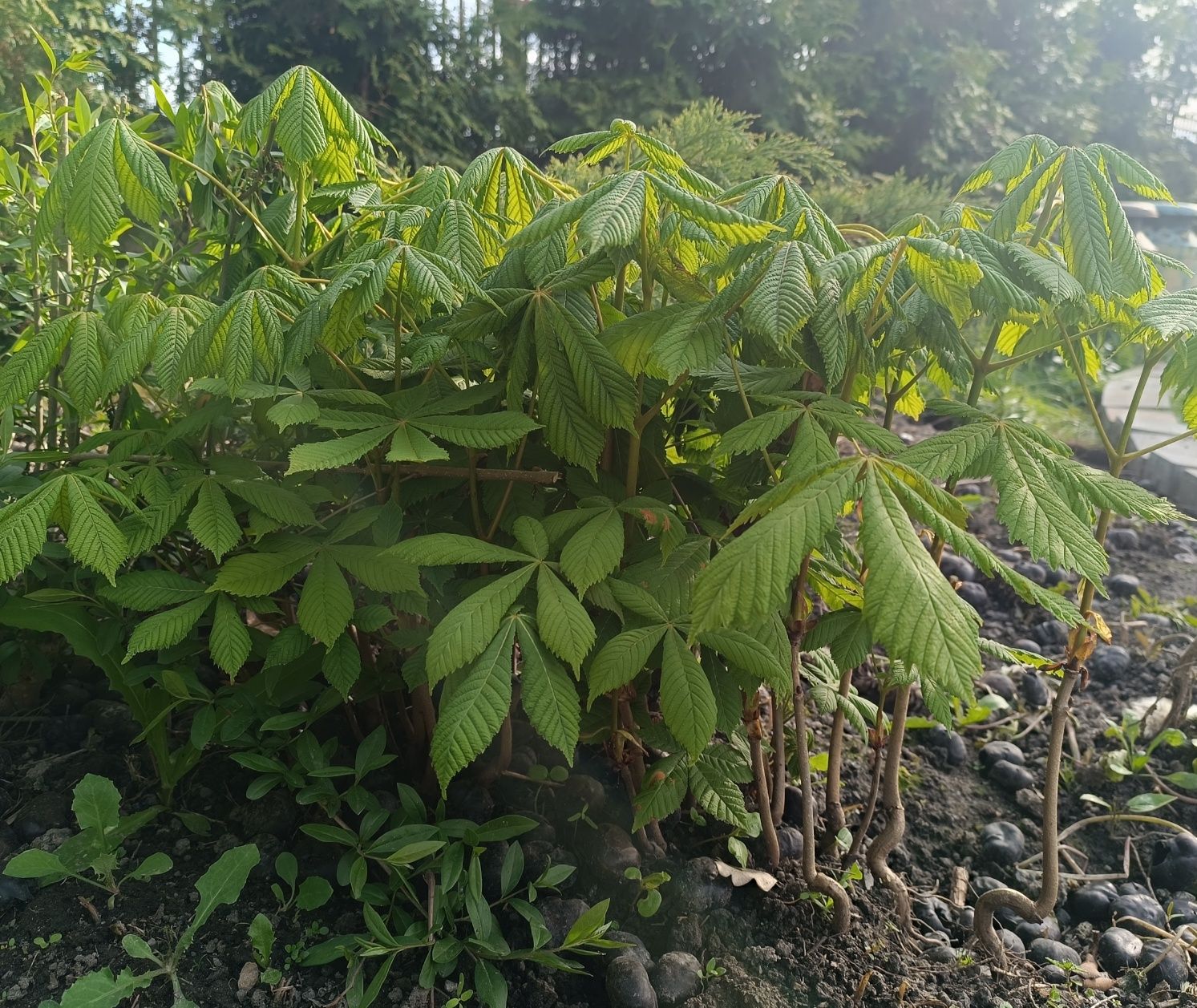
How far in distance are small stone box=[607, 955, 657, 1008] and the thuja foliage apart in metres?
0.23

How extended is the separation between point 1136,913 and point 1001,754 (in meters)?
0.48

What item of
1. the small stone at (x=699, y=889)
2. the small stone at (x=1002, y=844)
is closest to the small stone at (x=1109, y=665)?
the small stone at (x=1002, y=844)

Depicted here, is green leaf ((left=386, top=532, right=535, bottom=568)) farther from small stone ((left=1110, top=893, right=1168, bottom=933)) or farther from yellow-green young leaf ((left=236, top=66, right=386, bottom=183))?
small stone ((left=1110, top=893, right=1168, bottom=933))

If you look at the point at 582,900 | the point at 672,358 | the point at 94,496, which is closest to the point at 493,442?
the point at 672,358

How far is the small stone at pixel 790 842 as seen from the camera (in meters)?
1.69

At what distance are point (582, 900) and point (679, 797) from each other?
26cm

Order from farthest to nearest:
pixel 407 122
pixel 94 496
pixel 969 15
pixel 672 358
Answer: pixel 969 15 → pixel 407 122 → pixel 94 496 → pixel 672 358

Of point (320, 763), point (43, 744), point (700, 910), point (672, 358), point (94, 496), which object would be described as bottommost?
point (700, 910)

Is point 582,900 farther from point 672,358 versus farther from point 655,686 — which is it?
point 672,358

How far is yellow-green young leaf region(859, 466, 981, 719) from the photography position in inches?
35.3

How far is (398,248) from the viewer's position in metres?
1.16

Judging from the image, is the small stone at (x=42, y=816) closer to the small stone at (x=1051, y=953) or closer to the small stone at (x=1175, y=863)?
the small stone at (x=1051, y=953)

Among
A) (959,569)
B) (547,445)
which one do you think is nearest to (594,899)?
(547,445)

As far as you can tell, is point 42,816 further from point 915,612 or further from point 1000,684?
point 1000,684
